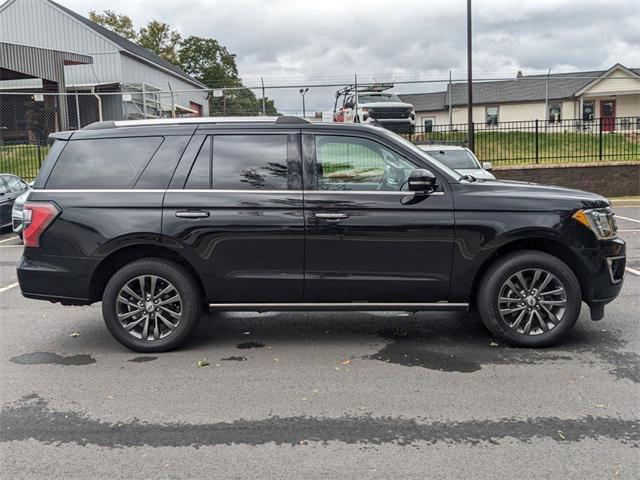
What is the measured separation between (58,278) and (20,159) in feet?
62.8

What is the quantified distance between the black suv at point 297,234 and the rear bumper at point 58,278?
12 millimetres

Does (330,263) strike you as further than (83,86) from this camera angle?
No

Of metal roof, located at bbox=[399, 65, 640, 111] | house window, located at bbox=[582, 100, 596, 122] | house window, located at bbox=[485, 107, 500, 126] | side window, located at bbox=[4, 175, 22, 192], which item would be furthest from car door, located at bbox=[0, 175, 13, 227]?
house window, located at bbox=[582, 100, 596, 122]

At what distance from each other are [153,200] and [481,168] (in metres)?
9.01

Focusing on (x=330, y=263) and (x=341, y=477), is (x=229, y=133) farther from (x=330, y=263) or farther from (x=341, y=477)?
(x=341, y=477)

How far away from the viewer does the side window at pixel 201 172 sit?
503cm

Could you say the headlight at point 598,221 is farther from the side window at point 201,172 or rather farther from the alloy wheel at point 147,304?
the alloy wheel at point 147,304

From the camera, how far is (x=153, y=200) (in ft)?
16.3

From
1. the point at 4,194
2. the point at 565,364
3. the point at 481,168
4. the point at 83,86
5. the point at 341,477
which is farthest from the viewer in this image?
the point at 83,86

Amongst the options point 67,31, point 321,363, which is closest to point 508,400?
point 321,363

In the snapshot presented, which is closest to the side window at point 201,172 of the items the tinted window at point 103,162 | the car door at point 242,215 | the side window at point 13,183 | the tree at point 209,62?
the car door at point 242,215

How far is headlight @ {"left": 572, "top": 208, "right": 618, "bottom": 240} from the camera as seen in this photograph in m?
4.90

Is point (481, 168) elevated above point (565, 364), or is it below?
above

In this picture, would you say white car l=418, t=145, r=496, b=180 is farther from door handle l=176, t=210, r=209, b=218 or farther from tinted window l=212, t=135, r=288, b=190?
door handle l=176, t=210, r=209, b=218
